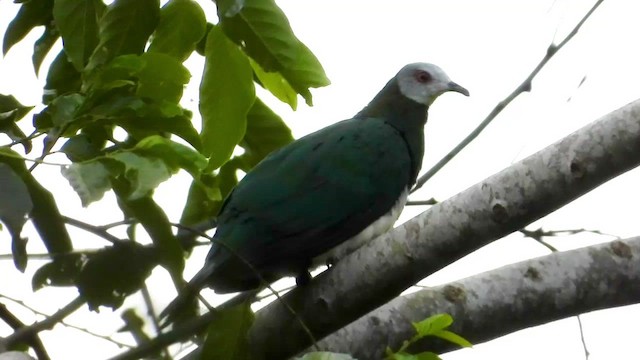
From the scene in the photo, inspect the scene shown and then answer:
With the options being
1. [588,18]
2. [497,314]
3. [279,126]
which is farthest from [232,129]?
[588,18]

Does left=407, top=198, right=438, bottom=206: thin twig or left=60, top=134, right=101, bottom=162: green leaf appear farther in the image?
left=407, top=198, right=438, bottom=206: thin twig

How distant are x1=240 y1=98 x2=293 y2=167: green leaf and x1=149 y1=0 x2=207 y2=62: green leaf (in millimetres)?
285

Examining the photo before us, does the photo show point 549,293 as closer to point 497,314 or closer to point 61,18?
point 497,314

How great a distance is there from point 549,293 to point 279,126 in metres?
0.73

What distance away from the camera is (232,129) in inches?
78.7

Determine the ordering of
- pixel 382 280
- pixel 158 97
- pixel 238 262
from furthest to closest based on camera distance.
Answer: pixel 238 262 → pixel 382 280 → pixel 158 97

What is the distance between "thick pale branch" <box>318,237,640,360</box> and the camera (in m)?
2.14

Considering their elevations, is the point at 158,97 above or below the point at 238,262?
above

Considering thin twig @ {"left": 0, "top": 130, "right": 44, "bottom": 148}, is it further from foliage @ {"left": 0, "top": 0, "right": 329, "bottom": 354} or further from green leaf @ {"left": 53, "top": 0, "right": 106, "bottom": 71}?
green leaf @ {"left": 53, "top": 0, "right": 106, "bottom": 71}

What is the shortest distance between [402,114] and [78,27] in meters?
1.57

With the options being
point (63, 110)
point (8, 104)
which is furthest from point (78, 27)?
point (63, 110)

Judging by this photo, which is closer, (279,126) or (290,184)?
(279,126)

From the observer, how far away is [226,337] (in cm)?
195

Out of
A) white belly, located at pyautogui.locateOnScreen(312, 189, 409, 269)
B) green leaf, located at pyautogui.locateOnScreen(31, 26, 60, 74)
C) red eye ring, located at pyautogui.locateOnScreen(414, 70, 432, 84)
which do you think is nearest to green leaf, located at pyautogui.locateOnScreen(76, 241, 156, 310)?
green leaf, located at pyautogui.locateOnScreen(31, 26, 60, 74)
